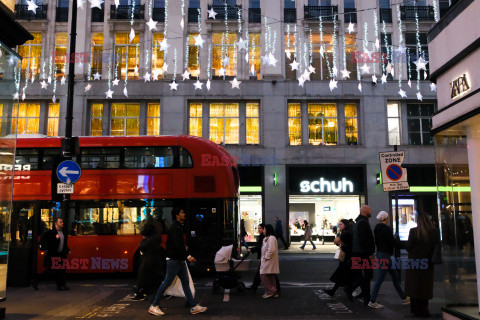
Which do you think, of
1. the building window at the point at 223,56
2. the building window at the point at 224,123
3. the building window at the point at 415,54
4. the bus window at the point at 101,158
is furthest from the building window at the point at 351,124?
the bus window at the point at 101,158

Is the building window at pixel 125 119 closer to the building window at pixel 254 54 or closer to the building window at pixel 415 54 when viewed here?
the building window at pixel 254 54

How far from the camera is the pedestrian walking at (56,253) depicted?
11.0m

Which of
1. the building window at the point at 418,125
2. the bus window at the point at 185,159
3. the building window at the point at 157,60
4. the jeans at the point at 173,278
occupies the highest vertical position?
the building window at the point at 157,60

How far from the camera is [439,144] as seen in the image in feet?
26.4

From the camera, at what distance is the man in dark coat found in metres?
11.0

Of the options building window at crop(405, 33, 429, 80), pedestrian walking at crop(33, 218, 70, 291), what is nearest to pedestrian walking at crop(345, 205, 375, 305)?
pedestrian walking at crop(33, 218, 70, 291)

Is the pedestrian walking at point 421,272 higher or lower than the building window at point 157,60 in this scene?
lower

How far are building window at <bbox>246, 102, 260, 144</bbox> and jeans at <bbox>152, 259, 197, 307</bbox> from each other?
16519 millimetres

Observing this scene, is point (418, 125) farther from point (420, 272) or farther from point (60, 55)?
point (60, 55)

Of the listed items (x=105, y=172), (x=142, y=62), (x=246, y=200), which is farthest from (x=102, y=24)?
(x=105, y=172)

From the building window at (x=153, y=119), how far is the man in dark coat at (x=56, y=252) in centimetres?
1365

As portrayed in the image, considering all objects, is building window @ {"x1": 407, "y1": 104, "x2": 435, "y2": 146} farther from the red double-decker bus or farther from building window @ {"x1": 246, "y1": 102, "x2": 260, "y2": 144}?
the red double-decker bus

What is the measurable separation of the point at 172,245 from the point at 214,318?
150cm

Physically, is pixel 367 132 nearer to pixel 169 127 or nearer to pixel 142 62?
pixel 169 127
